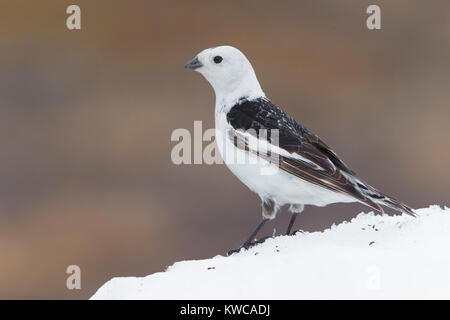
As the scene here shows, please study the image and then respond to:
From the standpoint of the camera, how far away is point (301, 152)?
5004 millimetres

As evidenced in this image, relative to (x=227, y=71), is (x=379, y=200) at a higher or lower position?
lower

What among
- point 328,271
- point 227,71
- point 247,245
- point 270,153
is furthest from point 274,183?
point 328,271

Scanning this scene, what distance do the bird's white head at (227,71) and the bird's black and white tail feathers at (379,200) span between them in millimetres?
1311

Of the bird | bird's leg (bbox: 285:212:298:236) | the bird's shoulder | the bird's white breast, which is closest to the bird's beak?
the bird

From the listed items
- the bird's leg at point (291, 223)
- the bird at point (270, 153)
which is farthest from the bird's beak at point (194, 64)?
the bird's leg at point (291, 223)

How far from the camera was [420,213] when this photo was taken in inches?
202

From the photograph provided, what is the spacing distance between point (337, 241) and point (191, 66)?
1.97m

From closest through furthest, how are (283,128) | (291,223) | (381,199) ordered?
(381,199), (283,128), (291,223)

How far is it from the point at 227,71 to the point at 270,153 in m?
1.00

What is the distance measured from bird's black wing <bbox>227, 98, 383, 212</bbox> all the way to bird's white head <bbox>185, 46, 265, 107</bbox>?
13 centimetres

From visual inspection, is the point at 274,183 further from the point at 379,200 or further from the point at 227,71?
the point at 227,71

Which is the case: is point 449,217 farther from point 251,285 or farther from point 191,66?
point 191,66

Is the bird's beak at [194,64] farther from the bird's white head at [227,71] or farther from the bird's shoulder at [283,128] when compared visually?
the bird's shoulder at [283,128]
